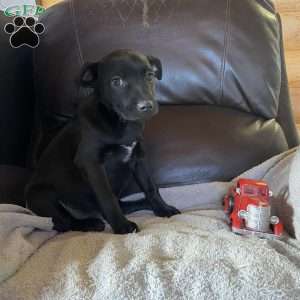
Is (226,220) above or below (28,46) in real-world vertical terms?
below

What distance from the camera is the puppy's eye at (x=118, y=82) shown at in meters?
1.12

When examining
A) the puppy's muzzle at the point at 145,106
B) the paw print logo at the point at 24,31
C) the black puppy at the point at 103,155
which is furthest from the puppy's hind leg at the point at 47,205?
the paw print logo at the point at 24,31

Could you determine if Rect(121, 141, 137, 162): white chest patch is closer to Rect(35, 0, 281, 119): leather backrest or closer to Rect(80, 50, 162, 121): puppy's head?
Rect(80, 50, 162, 121): puppy's head

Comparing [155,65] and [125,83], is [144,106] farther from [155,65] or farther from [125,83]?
[155,65]

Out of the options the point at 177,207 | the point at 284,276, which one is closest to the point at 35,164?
the point at 177,207

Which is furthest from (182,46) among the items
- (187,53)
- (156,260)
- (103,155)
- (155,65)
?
(156,260)

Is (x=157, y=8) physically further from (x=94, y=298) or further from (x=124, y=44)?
(x=94, y=298)

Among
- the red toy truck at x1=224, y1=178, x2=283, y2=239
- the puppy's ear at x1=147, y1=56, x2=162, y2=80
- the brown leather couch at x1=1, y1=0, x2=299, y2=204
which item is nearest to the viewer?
the red toy truck at x1=224, y1=178, x2=283, y2=239

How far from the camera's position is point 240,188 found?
3.49 feet

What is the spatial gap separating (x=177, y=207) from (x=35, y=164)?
0.51 metres

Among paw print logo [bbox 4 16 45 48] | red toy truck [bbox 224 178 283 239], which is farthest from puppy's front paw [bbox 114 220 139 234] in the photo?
paw print logo [bbox 4 16 45 48]

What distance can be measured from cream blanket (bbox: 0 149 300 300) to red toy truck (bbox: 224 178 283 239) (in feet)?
0.12

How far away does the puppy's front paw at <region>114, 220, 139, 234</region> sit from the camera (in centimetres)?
106

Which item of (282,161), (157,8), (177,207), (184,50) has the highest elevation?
(157,8)
